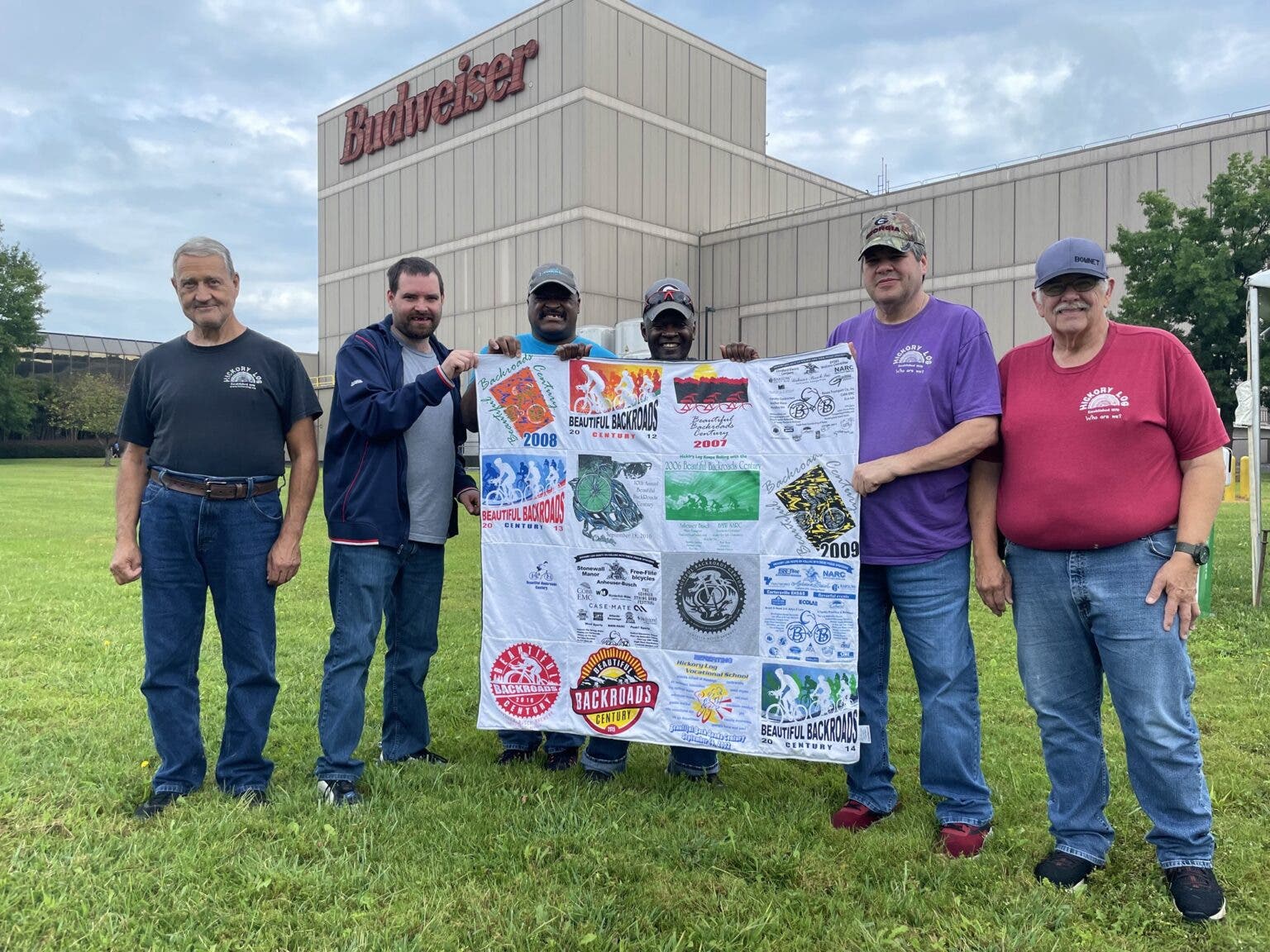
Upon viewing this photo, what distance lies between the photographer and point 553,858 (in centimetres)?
354

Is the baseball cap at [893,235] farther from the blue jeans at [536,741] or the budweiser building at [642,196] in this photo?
the budweiser building at [642,196]

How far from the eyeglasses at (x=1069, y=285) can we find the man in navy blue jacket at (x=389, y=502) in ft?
7.89

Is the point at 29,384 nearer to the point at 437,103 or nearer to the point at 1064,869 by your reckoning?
the point at 437,103

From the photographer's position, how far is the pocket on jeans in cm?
404

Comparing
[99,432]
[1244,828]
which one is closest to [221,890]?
[1244,828]

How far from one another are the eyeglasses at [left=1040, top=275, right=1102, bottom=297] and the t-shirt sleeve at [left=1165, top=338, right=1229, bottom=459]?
1.16ft

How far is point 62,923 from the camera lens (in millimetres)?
3037

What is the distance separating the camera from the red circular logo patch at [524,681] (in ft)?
14.2

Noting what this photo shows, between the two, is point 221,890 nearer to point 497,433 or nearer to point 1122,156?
point 497,433

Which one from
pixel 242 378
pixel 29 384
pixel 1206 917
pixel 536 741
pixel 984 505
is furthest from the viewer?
pixel 29 384

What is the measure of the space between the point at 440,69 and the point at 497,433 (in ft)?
151

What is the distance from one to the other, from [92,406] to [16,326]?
11.1 metres

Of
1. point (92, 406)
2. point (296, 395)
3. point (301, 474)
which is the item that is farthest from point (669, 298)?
point (92, 406)

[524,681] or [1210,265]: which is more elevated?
[1210,265]
